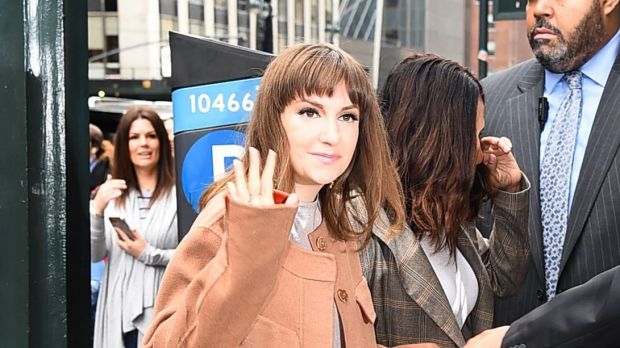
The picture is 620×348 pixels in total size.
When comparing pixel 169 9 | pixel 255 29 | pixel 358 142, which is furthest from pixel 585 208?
pixel 255 29

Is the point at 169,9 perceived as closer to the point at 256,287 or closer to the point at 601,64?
the point at 601,64

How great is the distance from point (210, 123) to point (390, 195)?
879 millimetres

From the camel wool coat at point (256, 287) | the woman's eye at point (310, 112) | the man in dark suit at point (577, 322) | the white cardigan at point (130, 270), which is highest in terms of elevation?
the woman's eye at point (310, 112)

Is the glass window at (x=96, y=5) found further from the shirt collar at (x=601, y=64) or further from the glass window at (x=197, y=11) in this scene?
the shirt collar at (x=601, y=64)

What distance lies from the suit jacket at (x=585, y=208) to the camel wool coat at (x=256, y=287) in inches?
45.0

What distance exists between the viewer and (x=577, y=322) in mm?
1729

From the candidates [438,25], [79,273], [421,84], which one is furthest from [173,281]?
[438,25]

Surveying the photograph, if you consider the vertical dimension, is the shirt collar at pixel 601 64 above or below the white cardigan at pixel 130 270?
above

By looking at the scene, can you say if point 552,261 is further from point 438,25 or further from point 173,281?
point 438,25

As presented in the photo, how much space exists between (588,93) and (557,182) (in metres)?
0.33

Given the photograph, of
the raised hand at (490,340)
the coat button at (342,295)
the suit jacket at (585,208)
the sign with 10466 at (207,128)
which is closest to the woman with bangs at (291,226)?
the coat button at (342,295)

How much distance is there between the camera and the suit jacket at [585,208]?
2.68 meters

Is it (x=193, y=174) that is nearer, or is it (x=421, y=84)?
(x=421, y=84)

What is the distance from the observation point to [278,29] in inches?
541
